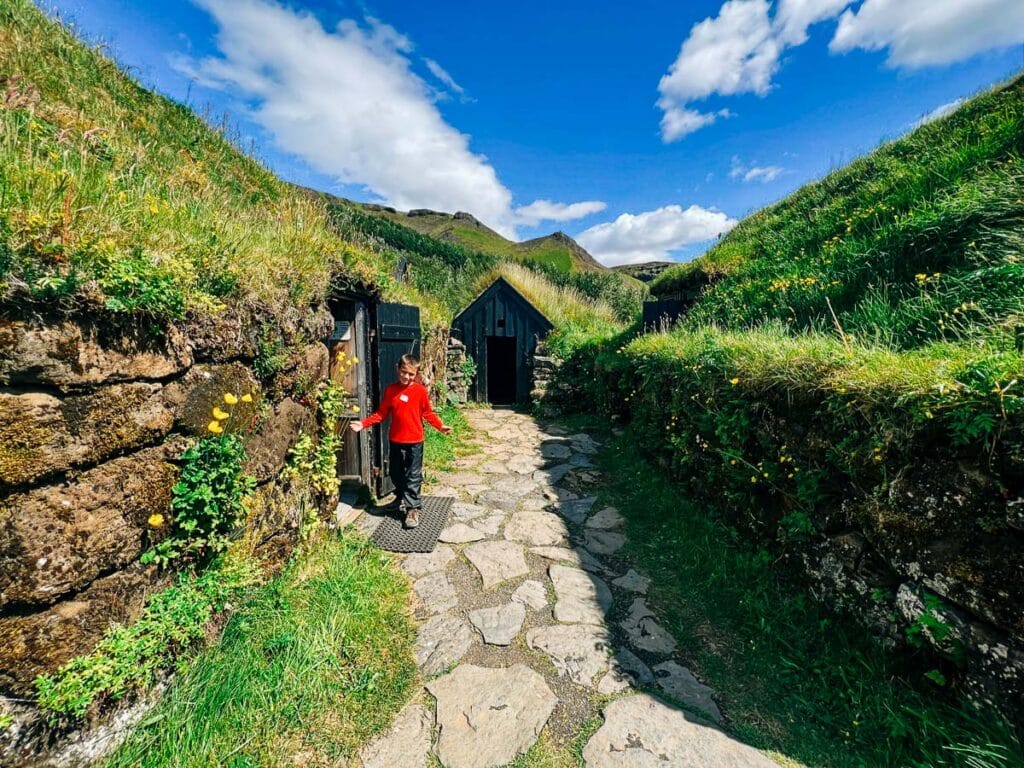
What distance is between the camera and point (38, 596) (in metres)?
1.88

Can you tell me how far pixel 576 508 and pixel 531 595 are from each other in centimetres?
194

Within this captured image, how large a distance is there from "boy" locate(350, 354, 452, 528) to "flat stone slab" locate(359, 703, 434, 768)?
2.36m

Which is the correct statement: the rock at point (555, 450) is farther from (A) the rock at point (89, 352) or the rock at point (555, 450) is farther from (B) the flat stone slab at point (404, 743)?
(A) the rock at point (89, 352)

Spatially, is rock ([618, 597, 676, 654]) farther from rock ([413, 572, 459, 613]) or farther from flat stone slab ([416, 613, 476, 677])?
rock ([413, 572, 459, 613])

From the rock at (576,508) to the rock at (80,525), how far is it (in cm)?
411

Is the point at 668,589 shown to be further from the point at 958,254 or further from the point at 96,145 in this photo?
the point at 96,145

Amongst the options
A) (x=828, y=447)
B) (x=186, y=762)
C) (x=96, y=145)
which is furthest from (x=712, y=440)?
(x=96, y=145)

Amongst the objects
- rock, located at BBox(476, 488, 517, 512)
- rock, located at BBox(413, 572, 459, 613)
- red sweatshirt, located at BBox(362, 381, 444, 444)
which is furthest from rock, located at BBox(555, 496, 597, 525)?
red sweatshirt, located at BBox(362, 381, 444, 444)

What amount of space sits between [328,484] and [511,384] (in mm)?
12359

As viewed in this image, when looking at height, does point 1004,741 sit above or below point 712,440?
below

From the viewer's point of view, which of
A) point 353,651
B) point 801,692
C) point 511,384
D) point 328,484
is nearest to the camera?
point 801,692

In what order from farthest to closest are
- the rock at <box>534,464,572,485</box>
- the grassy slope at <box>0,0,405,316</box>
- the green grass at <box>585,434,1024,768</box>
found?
the rock at <box>534,464,572,485</box>, the green grass at <box>585,434,1024,768</box>, the grassy slope at <box>0,0,405,316</box>

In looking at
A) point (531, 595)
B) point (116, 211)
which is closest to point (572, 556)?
point (531, 595)

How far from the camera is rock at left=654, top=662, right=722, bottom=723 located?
263 cm
